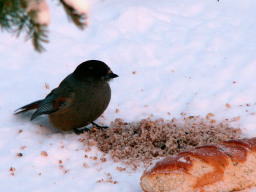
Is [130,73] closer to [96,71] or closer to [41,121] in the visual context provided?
Answer: [96,71]

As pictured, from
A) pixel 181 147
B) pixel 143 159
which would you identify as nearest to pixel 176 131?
pixel 181 147

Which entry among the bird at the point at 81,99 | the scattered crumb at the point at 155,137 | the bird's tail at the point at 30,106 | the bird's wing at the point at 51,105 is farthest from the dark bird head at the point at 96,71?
the bird's tail at the point at 30,106

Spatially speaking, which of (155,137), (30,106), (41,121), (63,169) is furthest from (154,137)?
(30,106)

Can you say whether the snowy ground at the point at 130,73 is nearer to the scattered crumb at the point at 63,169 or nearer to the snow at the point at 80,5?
the scattered crumb at the point at 63,169

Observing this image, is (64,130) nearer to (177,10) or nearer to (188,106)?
(188,106)

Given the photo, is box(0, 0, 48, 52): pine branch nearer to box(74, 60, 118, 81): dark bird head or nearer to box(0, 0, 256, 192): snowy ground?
box(0, 0, 256, 192): snowy ground

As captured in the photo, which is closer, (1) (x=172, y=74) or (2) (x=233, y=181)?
(2) (x=233, y=181)

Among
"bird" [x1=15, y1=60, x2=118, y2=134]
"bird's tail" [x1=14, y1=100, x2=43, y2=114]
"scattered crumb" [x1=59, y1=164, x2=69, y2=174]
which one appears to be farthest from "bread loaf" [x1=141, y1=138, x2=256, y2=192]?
"bird's tail" [x1=14, y1=100, x2=43, y2=114]
